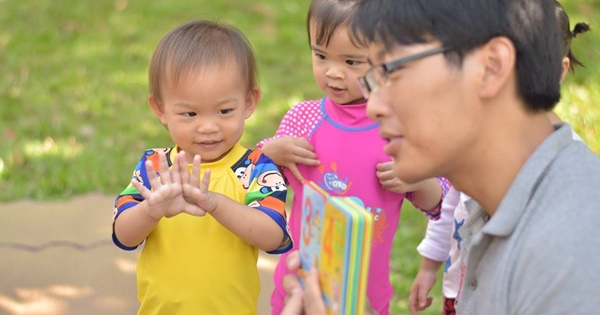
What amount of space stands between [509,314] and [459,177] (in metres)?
0.41

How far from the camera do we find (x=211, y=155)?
2.79 meters

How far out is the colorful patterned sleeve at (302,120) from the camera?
320 centimetres

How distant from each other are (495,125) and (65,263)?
119 inches

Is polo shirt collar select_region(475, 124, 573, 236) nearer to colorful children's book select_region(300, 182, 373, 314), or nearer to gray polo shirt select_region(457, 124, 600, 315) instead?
gray polo shirt select_region(457, 124, 600, 315)

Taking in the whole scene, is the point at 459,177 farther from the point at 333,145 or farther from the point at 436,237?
the point at 436,237

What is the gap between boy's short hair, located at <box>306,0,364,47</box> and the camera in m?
→ 2.96

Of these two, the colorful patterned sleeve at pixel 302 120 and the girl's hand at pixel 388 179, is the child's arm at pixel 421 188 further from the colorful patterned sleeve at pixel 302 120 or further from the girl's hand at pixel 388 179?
the colorful patterned sleeve at pixel 302 120

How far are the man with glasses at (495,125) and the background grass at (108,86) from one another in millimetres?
2268

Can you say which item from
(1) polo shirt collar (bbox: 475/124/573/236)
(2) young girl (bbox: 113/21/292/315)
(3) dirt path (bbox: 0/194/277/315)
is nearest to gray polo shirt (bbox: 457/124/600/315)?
(1) polo shirt collar (bbox: 475/124/573/236)

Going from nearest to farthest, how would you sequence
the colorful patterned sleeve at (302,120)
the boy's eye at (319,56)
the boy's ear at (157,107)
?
1. the boy's ear at (157,107)
2. the boy's eye at (319,56)
3. the colorful patterned sleeve at (302,120)

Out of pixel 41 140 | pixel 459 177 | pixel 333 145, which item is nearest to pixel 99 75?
pixel 41 140

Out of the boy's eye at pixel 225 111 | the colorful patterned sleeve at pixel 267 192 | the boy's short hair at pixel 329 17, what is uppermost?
the boy's short hair at pixel 329 17

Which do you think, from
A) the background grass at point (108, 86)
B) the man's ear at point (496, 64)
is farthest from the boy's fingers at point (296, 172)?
the background grass at point (108, 86)

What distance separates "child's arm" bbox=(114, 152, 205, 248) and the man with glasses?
535 mm
